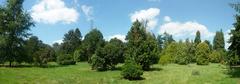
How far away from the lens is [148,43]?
63781mm

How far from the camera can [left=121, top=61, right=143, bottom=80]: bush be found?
2025 inches

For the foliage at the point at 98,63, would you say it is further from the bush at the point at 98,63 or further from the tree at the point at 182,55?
the tree at the point at 182,55

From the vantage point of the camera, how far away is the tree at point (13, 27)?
72188 mm

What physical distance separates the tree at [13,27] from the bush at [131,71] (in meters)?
28.7

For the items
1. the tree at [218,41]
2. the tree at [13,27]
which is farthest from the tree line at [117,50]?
the tree at [218,41]

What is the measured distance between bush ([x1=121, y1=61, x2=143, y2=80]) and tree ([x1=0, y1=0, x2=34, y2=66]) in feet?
94.0

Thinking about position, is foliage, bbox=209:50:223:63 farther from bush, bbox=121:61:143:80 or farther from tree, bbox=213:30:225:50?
bush, bbox=121:61:143:80

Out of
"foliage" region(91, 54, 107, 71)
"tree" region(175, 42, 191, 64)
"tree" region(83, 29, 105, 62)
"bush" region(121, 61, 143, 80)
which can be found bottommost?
"bush" region(121, 61, 143, 80)

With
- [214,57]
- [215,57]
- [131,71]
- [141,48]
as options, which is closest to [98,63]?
[141,48]

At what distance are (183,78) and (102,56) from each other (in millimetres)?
19500

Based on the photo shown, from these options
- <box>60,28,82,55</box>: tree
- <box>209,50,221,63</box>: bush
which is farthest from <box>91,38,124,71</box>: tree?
<box>60,28,82,55</box>: tree

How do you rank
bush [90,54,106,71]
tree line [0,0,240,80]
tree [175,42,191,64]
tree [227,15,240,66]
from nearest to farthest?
tree [227,15,240,66] < tree line [0,0,240,80] < bush [90,54,106,71] < tree [175,42,191,64]

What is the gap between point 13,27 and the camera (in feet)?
239

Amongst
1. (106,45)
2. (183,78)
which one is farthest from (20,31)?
(183,78)
